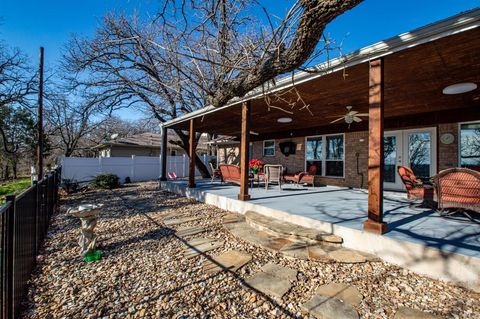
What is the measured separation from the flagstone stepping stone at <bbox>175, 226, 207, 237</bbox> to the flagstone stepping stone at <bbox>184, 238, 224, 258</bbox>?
0.36 metres

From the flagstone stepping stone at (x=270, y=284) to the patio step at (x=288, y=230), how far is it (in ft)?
3.72

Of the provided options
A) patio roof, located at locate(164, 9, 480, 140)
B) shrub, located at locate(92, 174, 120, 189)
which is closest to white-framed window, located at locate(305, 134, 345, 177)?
patio roof, located at locate(164, 9, 480, 140)

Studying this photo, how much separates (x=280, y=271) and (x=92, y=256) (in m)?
2.67

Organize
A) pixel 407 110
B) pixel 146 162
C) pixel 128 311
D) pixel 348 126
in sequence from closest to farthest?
pixel 128 311 → pixel 407 110 → pixel 348 126 → pixel 146 162

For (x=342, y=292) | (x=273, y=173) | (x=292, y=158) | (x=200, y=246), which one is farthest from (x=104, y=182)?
(x=342, y=292)

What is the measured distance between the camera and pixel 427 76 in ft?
13.5

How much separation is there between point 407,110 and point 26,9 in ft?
37.9

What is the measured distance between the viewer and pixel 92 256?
336 cm

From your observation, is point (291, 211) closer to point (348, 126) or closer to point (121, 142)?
point (348, 126)

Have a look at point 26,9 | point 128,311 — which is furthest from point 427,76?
point 26,9

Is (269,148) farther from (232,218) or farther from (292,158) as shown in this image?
(232,218)

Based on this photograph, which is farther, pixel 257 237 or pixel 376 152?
pixel 257 237

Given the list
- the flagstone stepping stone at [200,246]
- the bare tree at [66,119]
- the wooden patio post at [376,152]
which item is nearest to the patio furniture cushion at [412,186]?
the wooden patio post at [376,152]

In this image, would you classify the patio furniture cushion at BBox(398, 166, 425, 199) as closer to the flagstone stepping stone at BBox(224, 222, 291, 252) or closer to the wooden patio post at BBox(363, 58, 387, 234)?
the wooden patio post at BBox(363, 58, 387, 234)
